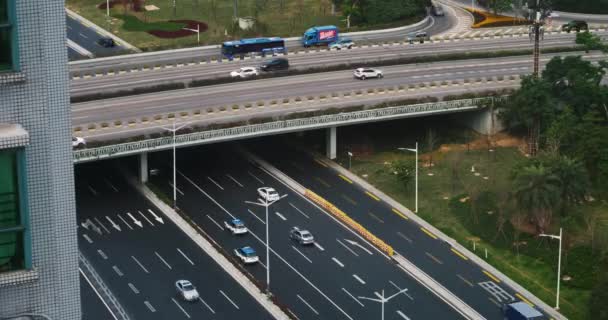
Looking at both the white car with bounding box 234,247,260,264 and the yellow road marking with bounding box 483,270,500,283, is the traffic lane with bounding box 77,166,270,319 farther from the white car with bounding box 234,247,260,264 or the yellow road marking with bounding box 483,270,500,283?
the yellow road marking with bounding box 483,270,500,283

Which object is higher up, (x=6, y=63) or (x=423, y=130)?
(x=6, y=63)

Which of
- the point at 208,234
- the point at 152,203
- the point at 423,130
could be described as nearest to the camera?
the point at 208,234

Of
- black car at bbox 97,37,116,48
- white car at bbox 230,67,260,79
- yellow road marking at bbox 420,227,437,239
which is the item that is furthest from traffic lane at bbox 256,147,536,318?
black car at bbox 97,37,116,48

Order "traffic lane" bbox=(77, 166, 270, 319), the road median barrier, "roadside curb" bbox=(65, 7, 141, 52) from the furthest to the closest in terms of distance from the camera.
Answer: "roadside curb" bbox=(65, 7, 141, 52) < the road median barrier < "traffic lane" bbox=(77, 166, 270, 319)

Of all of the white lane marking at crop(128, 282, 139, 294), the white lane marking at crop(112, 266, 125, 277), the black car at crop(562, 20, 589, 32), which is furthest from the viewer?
the black car at crop(562, 20, 589, 32)

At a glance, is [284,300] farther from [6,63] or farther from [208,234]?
[6,63]

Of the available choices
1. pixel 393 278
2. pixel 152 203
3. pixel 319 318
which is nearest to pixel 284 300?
pixel 319 318

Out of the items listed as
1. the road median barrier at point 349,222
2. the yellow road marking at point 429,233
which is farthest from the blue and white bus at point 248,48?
the yellow road marking at point 429,233
